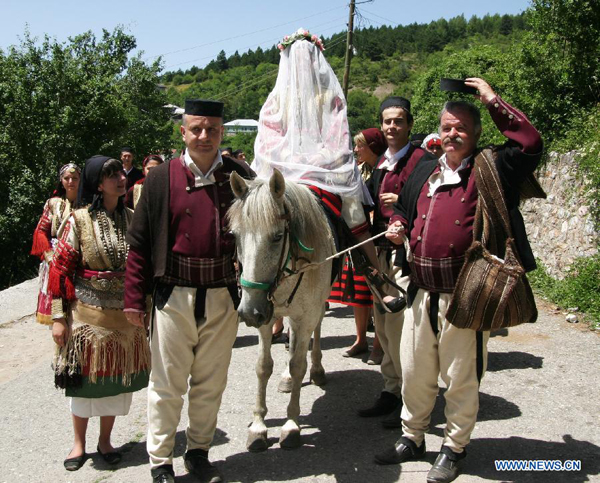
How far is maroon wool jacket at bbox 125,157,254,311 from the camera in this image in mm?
3180

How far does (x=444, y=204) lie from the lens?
3.22 m

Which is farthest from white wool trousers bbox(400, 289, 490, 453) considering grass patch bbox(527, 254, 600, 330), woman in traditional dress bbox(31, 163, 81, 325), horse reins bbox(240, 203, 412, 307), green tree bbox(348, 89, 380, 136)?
green tree bbox(348, 89, 380, 136)

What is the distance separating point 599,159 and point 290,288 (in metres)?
5.31

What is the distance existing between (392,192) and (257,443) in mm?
2178

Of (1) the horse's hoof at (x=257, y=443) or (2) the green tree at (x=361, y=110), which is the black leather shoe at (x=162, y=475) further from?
(2) the green tree at (x=361, y=110)

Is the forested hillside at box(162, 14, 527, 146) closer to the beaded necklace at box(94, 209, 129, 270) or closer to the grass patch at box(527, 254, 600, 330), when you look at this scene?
the grass patch at box(527, 254, 600, 330)

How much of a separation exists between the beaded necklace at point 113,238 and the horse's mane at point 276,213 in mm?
885

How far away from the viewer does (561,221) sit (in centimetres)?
810

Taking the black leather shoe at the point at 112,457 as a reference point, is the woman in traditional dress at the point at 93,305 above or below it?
above

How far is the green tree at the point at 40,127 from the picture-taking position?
1343 cm

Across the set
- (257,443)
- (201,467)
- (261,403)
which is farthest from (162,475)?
(261,403)

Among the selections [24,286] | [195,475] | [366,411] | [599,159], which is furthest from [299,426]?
[24,286]

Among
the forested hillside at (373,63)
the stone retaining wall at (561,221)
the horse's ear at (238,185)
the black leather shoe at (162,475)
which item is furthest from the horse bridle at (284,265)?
the forested hillside at (373,63)

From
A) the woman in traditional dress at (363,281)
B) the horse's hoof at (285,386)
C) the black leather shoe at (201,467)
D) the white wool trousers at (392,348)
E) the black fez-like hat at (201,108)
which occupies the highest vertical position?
the black fez-like hat at (201,108)
